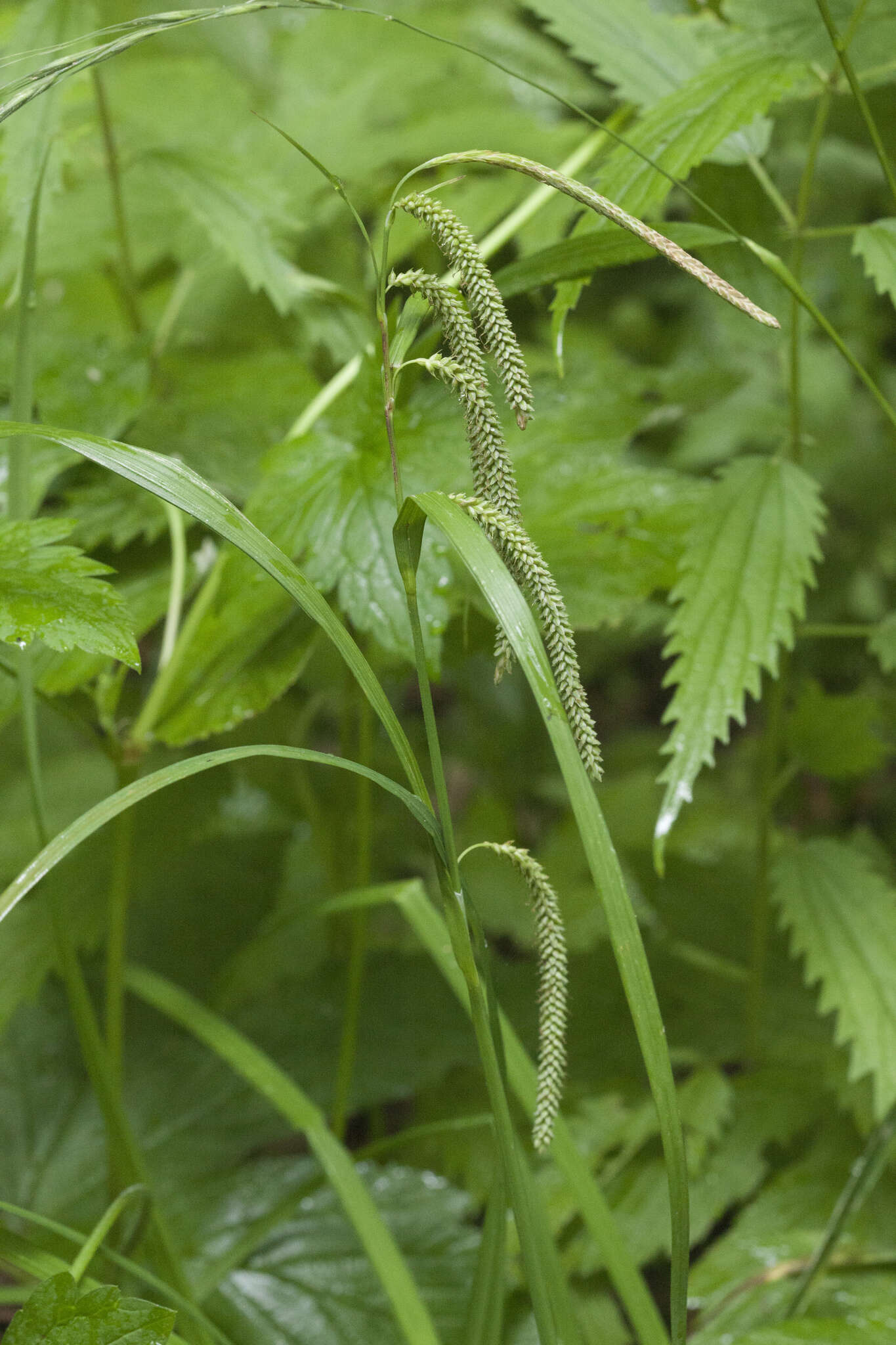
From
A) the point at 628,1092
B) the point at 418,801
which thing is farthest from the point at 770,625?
the point at 628,1092

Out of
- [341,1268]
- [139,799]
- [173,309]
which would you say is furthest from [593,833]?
[173,309]

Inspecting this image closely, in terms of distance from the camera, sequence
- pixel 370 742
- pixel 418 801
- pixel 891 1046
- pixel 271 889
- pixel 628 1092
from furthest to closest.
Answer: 1. pixel 271 889
2. pixel 628 1092
3. pixel 370 742
4. pixel 891 1046
5. pixel 418 801

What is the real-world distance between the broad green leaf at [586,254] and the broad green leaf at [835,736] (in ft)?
1.84

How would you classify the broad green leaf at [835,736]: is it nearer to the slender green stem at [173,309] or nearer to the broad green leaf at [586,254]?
the broad green leaf at [586,254]

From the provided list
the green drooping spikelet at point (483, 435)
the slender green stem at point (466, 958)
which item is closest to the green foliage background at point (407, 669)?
the slender green stem at point (466, 958)

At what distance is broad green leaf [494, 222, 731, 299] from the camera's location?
2.14ft

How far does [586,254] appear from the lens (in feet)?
2.23

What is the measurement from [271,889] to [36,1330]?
0.77m

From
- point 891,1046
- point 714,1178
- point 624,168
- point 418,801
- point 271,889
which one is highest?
point 624,168

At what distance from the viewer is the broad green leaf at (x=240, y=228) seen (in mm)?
955

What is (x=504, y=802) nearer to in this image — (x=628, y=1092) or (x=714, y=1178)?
(x=628, y=1092)

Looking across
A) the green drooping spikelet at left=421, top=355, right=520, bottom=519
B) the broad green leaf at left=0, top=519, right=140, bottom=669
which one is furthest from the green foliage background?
the green drooping spikelet at left=421, top=355, right=520, bottom=519

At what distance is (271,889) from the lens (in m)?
1.30

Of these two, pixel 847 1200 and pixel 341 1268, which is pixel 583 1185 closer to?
pixel 847 1200
